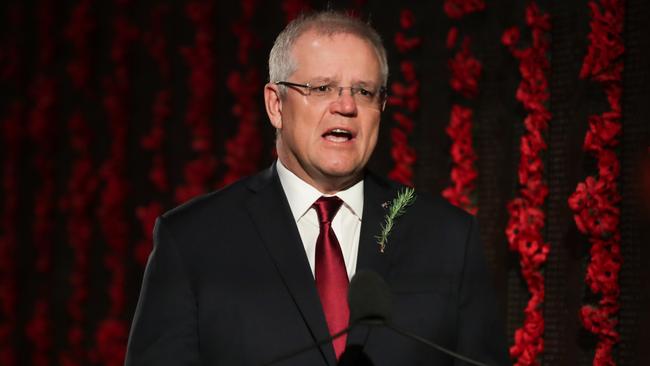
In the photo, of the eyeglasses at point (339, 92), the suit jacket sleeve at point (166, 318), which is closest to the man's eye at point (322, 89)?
the eyeglasses at point (339, 92)

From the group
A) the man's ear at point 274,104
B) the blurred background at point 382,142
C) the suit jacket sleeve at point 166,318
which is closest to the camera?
the suit jacket sleeve at point 166,318

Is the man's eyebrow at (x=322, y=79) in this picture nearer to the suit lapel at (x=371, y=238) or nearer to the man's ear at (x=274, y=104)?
the man's ear at (x=274, y=104)

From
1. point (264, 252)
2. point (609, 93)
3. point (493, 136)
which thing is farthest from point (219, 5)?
point (264, 252)

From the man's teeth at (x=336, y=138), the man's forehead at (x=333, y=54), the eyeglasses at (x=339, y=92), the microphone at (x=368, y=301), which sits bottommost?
the microphone at (x=368, y=301)

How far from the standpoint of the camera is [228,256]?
187 cm

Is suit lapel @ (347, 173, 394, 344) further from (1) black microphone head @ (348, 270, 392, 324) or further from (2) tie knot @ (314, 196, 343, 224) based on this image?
(1) black microphone head @ (348, 270, 392, 324)

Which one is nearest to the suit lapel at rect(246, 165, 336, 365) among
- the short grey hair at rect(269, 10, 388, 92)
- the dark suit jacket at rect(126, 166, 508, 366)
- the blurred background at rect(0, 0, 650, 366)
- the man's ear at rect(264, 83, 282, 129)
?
the dark suit jacket at rect(126, 166, 508, 366)

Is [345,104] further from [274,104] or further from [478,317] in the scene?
[478,317]

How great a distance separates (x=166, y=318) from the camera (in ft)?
5.83

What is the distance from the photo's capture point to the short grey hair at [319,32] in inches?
75.4

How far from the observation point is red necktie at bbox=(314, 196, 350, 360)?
5.92 ft

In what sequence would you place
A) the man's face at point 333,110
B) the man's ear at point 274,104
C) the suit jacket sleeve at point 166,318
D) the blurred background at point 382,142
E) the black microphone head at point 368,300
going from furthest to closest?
1. the blurred background at point 382,142
2. the man's ear at point 274,104
3. the man's face at point 333,110
4. the suit jacket sleeve at point 166,318
5. the black microphone head at point 368,300

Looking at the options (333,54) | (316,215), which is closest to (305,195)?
(316,215)

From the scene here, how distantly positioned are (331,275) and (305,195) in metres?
0.18
